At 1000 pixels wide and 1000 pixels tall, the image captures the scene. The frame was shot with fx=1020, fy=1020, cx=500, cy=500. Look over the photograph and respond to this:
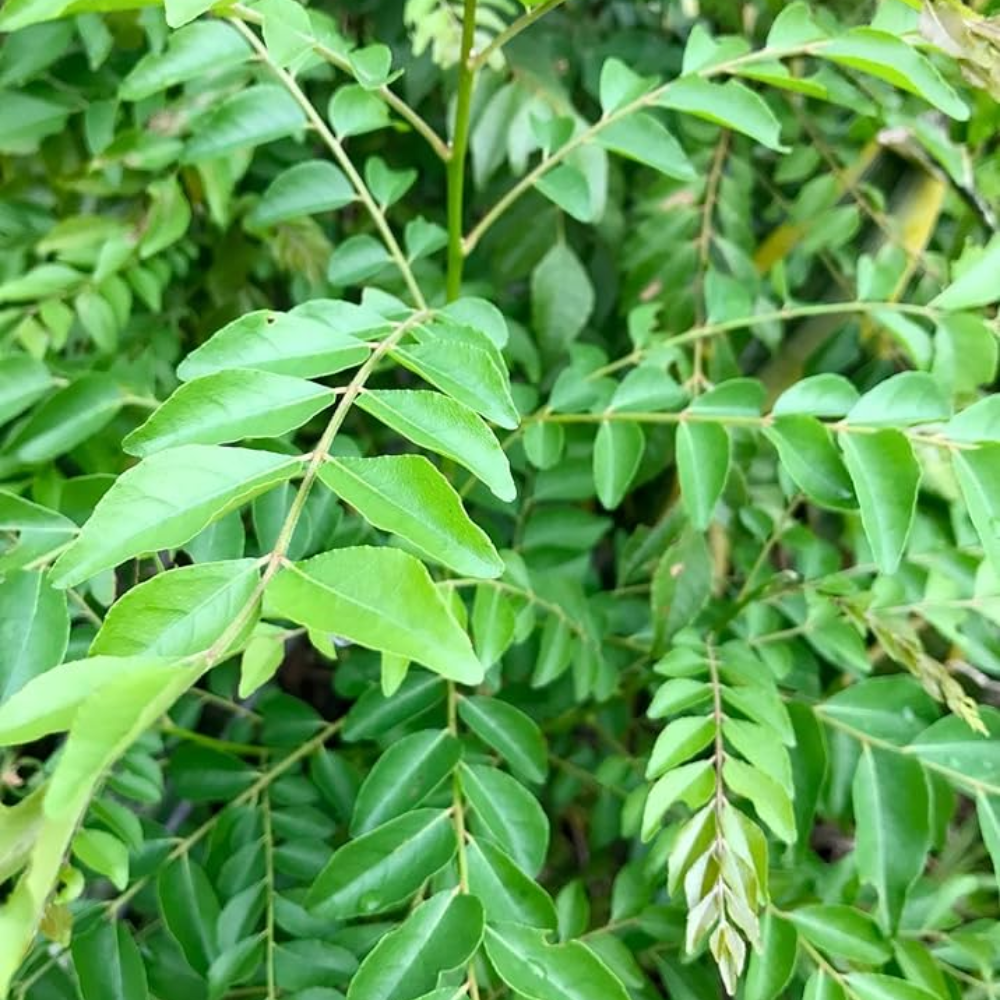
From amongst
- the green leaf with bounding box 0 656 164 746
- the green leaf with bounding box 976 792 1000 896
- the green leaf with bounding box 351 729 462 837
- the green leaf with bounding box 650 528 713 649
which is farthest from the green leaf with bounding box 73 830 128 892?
the green leaf with bounding box 976 792 1000 896

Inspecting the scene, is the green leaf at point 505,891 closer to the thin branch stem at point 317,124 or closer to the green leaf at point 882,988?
the green leaf at point 882,988

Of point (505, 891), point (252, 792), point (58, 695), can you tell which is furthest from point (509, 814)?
point (58, 695)

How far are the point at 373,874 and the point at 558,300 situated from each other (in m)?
0.45

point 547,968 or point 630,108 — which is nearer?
point 547,968

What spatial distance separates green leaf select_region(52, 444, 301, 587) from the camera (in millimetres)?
311

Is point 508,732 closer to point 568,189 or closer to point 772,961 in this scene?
point 772,961

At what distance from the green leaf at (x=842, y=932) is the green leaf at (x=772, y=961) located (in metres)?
0.01

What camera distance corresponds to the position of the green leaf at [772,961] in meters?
0.47

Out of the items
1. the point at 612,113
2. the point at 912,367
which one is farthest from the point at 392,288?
the point at 912,367

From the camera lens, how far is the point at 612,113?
559mm

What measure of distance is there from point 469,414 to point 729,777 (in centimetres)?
21

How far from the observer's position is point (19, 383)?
1.94ft

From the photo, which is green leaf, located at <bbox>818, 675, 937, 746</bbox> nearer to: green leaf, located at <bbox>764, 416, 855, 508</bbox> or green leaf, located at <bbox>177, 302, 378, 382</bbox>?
green leaf, located at <bbox>764, 416, 855, 508</bbox>

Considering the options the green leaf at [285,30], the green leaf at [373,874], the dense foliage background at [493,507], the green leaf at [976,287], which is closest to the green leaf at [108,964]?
the dense foliage background at [493,507]
